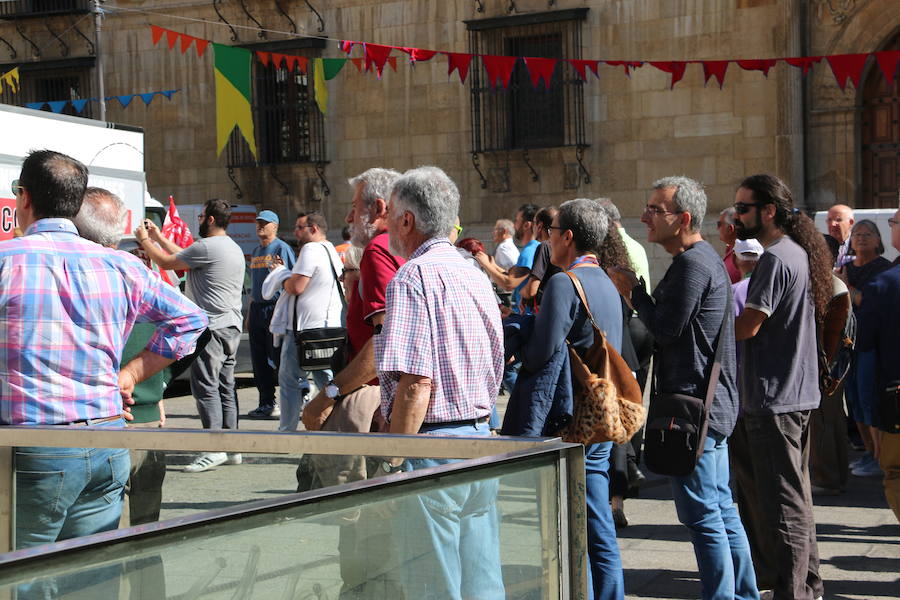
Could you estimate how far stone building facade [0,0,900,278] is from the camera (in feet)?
57.9

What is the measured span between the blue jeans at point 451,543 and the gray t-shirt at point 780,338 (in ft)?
7.65

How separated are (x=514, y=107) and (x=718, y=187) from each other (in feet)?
12.1

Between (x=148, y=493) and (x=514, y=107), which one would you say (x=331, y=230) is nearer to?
(x=514, y=107)

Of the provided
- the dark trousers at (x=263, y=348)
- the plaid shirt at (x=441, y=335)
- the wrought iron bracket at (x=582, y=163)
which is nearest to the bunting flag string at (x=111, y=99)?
the wrought iron bracket at (x=582, y=163)

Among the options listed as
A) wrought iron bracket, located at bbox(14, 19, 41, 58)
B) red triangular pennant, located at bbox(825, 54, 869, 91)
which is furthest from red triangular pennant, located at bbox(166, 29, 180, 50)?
red triangular pennant, located at bbox(825, 54, 869, 91)

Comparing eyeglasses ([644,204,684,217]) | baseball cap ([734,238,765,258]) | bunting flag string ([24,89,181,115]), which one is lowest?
baseball cap ([734,238,765,258])

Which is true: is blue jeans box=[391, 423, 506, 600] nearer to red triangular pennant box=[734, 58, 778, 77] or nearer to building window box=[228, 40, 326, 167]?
red triangular pennant box=[734, 58, 778, 77]

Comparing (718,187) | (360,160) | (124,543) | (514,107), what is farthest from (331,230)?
(124,543)

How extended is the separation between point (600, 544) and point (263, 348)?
6585mm

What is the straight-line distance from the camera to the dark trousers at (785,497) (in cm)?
456

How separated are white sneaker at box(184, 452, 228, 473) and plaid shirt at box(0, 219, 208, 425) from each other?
1.98 feet

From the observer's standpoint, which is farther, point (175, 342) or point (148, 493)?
point (175, 342)

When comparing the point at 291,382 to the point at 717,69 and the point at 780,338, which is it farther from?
the point at 717,69

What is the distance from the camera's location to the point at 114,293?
352 cm
